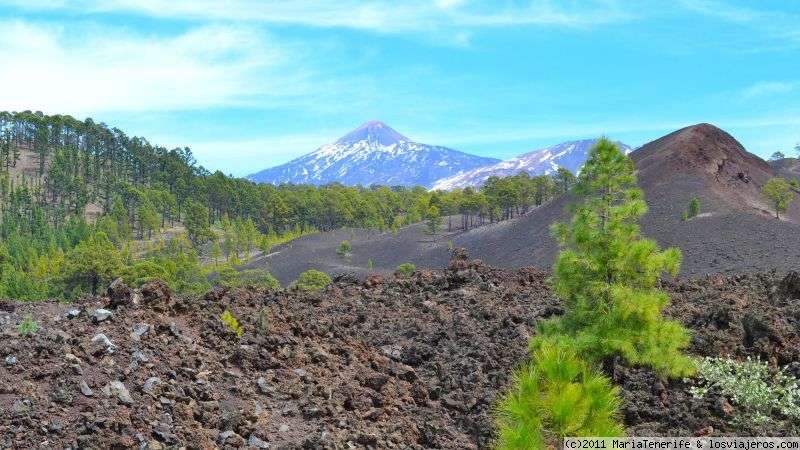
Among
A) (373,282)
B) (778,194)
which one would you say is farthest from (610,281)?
(778,194)

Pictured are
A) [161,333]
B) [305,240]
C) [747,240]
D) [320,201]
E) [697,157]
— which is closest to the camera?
[161,333]

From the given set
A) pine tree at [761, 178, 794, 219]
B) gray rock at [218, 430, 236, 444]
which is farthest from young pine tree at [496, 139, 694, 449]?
pine tree at [761, 178, 794, 219]

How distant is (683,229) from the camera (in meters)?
49.7

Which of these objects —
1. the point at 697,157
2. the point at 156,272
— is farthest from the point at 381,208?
the point at 156,272

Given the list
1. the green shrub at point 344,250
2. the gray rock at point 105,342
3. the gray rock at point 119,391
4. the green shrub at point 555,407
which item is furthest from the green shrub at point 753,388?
the green shrub at point 344,250

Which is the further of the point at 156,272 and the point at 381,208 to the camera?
the point at 381,208

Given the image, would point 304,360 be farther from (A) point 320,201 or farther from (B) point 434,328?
(A) point 320,201

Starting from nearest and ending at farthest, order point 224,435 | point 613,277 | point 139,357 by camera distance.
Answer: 1. point 224,435
2. point 139,357
3. point 613,277

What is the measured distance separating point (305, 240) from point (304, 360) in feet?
290

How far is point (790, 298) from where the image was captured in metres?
17.2

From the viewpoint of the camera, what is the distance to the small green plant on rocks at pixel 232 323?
13.5 meters

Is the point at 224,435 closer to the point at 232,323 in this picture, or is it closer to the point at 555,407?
the point at 232,323

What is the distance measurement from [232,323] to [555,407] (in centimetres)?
921

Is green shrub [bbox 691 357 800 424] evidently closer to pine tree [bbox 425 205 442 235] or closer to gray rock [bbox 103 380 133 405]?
gray rock [bbox 103 380 133 405]
